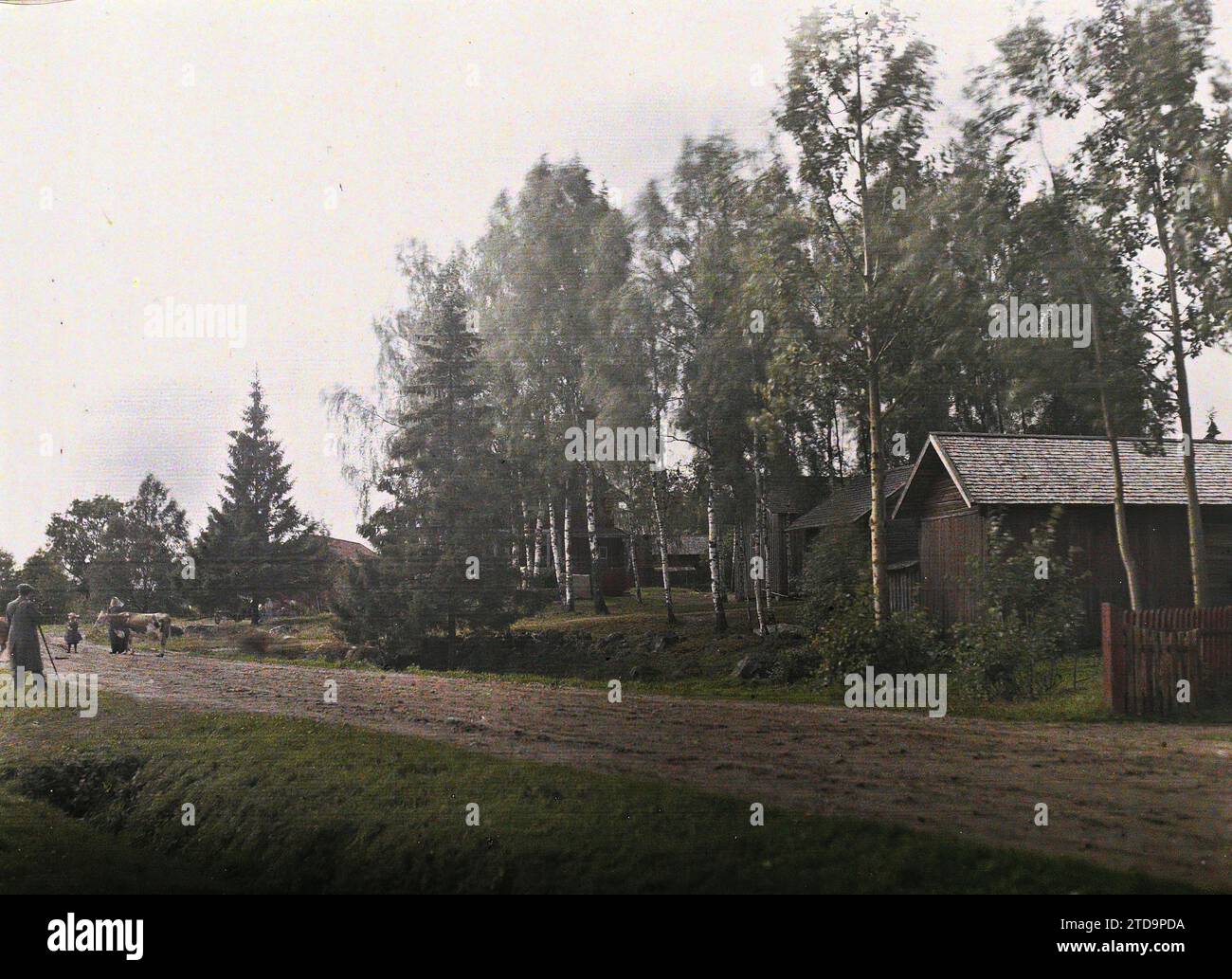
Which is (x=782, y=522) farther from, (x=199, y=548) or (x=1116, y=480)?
(x=199, y=548)

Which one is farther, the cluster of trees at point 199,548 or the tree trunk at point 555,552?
the tree trunk at point 555,552

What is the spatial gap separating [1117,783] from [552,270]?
517cm

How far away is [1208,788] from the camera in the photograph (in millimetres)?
4617

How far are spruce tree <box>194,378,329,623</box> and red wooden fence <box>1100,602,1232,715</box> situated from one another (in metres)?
5.44

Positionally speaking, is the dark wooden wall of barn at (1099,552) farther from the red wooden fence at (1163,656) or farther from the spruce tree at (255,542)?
the spruce tree at (255,542)

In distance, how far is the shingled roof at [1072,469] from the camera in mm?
5383

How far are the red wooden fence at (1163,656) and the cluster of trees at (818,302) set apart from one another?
0.68ft

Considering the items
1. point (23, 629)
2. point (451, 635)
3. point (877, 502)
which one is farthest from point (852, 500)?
point (23, 629)

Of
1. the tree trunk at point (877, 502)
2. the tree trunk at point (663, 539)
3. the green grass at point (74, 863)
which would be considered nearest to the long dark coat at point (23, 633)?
the green grass at point (74, 863)

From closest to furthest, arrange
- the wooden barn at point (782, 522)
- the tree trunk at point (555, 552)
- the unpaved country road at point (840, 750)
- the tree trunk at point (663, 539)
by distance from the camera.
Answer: the unpaved country road at point (840, 750) < the tree trunk at point (555, 552) < the wooden barn at point (782, 522) < the tree trunk at point (663, 539)

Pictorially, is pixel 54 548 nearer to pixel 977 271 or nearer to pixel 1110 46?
pixel 977 271

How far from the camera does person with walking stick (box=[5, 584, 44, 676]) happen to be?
265 inches
